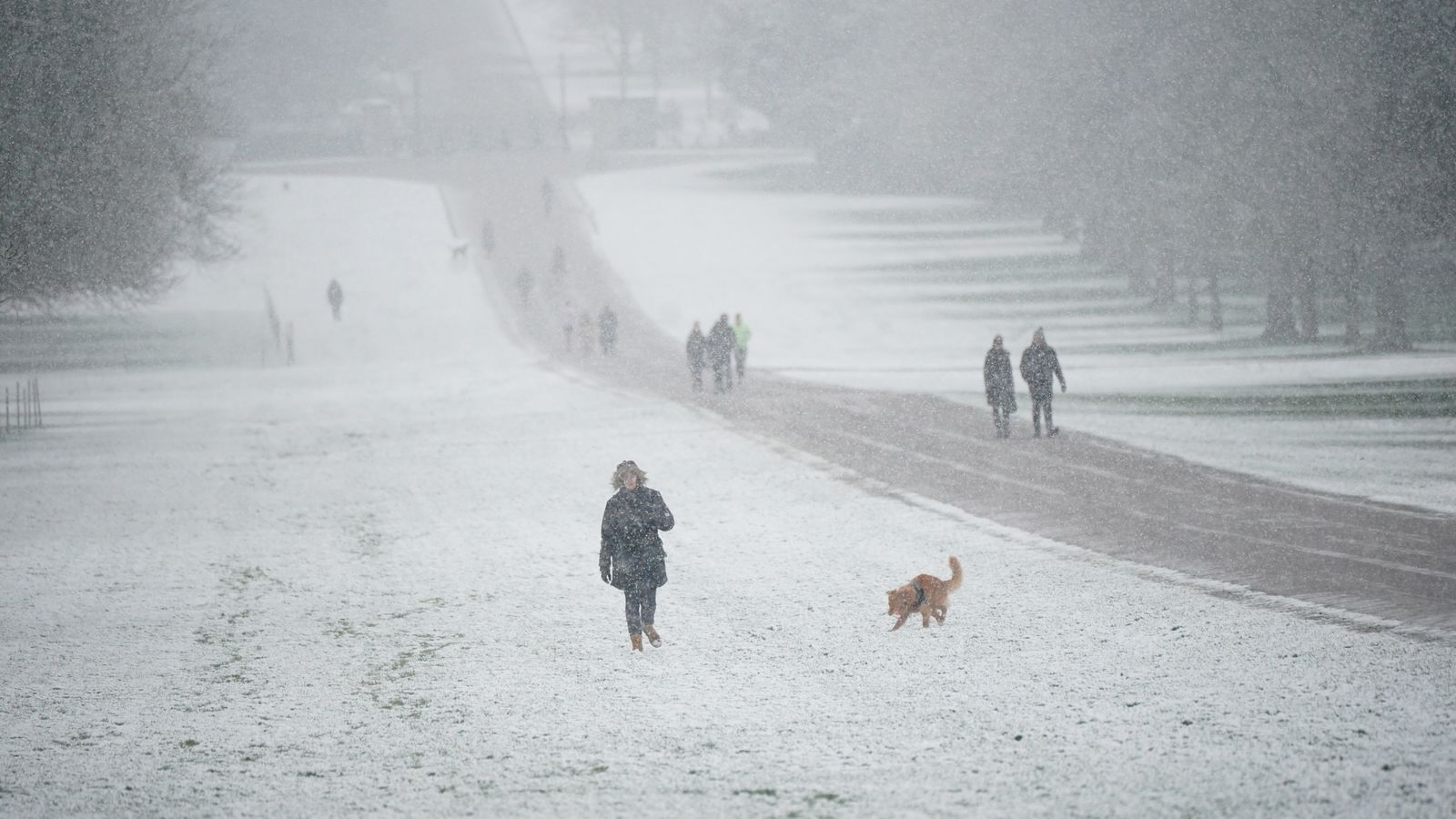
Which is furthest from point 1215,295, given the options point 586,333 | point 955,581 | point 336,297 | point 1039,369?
point 955,581

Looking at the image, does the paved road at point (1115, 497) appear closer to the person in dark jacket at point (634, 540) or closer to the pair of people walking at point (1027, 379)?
the pair of people walking at point (1027, 379)

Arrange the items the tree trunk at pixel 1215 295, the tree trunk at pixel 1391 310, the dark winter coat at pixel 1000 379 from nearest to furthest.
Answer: the dark winter coat at pixel 1000 379 < the tree trunk at pixel 1391 310 < the tree trunk at pixel 1215 295

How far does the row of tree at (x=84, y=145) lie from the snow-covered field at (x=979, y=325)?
15050 mm

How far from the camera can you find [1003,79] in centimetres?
5456

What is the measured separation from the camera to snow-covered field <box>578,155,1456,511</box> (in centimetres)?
2131

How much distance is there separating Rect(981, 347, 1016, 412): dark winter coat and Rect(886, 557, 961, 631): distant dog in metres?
11.1

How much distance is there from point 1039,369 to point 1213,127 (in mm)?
17756

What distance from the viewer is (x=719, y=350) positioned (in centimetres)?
2877

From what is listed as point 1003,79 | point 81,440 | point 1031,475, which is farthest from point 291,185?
point 1031,475

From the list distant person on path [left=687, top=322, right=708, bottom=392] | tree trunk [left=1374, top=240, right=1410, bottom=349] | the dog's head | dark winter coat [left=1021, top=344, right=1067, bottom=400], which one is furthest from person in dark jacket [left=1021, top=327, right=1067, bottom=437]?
tree trunk [left=1374, top=240, right=1410, bottom=349]

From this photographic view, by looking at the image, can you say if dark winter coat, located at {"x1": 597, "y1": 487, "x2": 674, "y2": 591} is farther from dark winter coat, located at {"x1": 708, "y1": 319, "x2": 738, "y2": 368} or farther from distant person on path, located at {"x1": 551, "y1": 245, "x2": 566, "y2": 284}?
distant person on path, located at {"x1": 551, "y1": 245, "x2": 566, "y2": 284}

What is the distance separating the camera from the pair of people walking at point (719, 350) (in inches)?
1133

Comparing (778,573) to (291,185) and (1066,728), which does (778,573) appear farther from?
(291,185)

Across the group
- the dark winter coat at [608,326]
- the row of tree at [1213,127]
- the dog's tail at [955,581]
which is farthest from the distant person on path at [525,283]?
the dog's tail at [955,581]
